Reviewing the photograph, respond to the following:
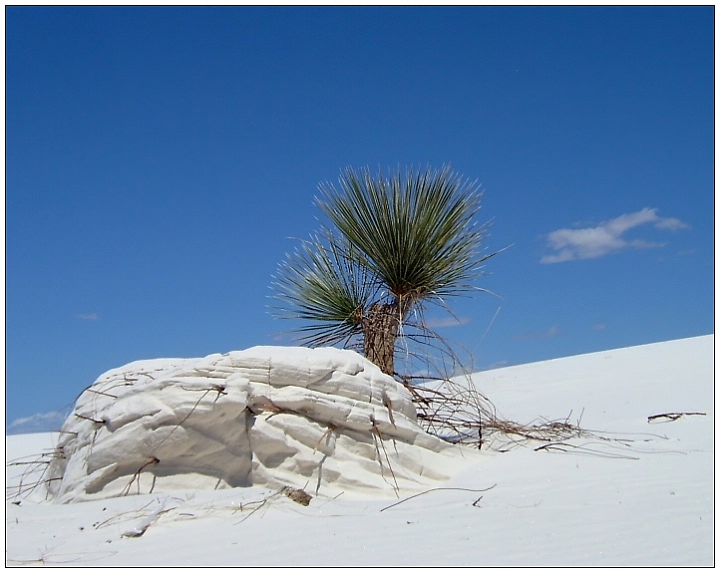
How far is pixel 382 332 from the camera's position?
7.34 m

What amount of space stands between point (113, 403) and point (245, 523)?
173 cm

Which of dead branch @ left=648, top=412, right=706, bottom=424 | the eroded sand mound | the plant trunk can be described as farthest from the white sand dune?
the plant trunk

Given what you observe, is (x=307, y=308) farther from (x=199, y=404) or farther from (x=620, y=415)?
(x=620, y=415)

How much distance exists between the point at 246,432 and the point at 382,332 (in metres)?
2.33

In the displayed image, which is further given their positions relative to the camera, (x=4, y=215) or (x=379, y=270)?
(x=379, y=270)

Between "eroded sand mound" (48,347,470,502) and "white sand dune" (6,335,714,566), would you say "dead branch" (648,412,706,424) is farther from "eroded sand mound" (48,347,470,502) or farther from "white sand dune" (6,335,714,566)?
"eroded sand mound" (48,347,470,502)

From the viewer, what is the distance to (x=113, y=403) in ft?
18.3

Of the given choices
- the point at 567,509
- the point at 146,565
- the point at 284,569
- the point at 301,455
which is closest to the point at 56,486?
the point at 301,455

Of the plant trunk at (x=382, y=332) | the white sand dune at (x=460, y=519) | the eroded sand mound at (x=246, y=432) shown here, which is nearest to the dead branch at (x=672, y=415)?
the white sand dune at (x=460, y=519)

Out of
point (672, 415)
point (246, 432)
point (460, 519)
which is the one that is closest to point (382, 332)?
point (246, 432)

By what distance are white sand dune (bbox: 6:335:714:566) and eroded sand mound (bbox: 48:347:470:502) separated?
170 mm

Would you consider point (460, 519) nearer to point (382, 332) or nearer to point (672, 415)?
point (382, 332)

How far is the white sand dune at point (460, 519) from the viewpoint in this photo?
365cm

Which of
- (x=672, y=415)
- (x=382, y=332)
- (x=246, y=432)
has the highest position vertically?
(x=382, y=332)
